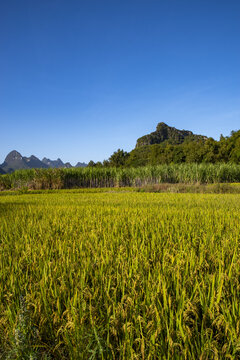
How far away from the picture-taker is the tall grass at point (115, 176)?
15.9 m

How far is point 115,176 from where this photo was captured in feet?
62.7

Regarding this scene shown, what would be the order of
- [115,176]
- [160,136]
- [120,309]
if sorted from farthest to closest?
[160,136]
[115,176]
[120,309]

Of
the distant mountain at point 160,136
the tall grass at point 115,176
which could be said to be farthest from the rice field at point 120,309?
the distant mountain at point 160,136

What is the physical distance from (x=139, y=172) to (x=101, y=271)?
1741 cm

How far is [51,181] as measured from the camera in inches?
626

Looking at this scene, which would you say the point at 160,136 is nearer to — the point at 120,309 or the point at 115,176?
the point at 115,176

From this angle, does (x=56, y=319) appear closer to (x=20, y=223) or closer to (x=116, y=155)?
(x=20, y=223)

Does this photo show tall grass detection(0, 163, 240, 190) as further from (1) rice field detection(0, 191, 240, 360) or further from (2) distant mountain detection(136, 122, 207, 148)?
(2) distant mountain detection(136, 122, 207, 148)

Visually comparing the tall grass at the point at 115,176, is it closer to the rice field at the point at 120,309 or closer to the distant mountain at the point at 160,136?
the rice field at the point at 120,309

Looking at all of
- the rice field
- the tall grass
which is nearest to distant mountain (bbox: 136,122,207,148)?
the tall grass

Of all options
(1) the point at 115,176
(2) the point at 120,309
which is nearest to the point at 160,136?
(1) the point at 115,176

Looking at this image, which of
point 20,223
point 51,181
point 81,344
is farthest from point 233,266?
point 51,181

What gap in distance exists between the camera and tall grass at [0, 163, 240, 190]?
15.9 metres

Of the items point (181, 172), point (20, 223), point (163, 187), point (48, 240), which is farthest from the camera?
point (181, 172)
